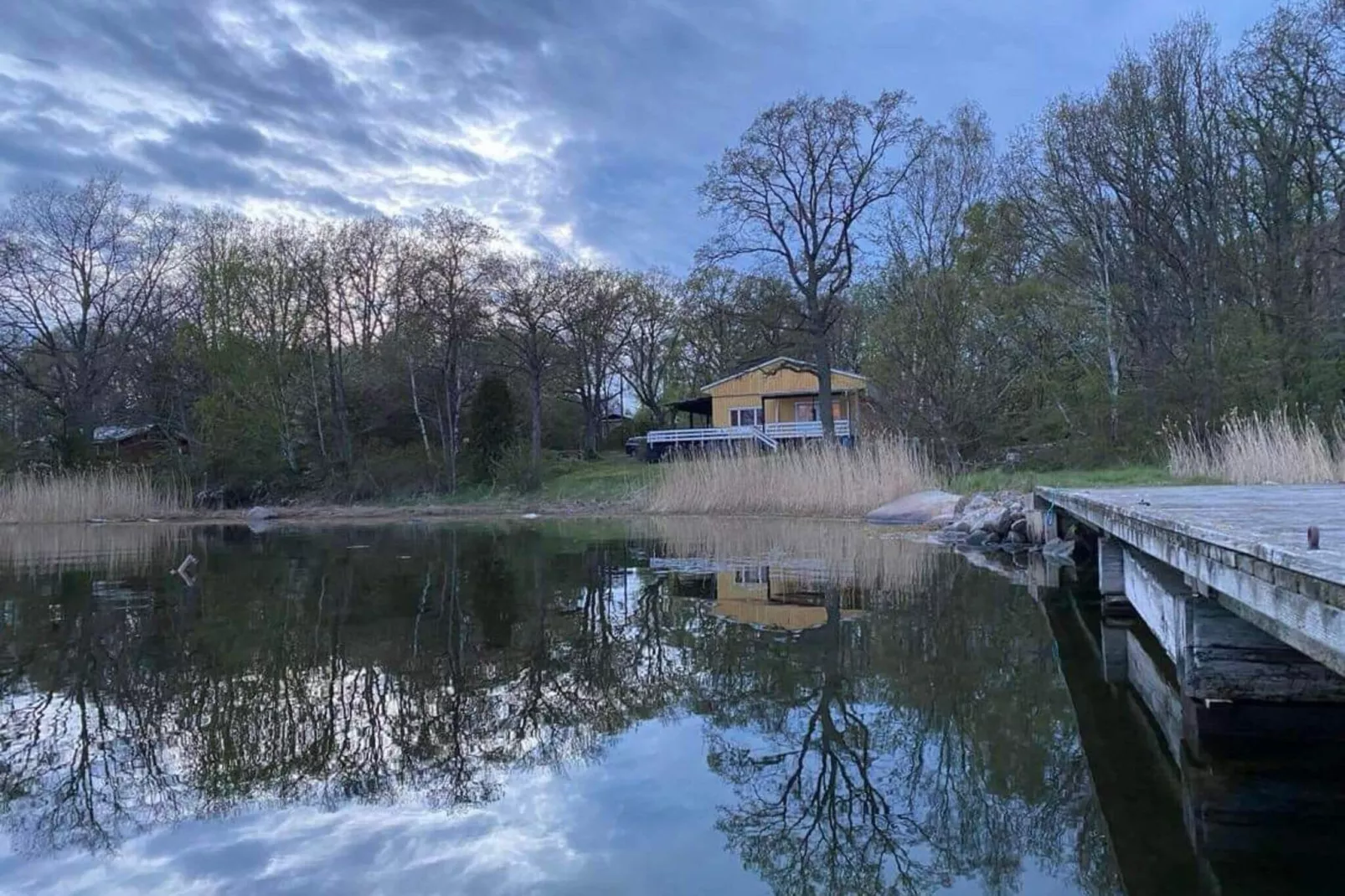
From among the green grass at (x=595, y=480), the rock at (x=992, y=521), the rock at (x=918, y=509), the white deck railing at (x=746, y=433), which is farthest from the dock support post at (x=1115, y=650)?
the white deck railing at (x=746, y=433)

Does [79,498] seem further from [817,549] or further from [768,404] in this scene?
[768,404]

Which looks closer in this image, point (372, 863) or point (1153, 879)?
point (1153, 879)

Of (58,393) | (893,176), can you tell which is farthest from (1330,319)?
(58,393)

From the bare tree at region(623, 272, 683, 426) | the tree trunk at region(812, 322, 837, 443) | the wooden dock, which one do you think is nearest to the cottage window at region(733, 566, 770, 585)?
the wooden dock

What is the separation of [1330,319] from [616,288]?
28485 millimetres

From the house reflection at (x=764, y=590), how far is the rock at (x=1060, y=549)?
7.89 feet

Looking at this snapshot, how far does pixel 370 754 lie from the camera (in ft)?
13.0

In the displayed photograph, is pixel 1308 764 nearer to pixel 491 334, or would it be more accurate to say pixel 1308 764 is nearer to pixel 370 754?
pixel 370 754

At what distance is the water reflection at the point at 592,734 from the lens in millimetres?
3010

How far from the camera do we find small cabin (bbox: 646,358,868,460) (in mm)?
31875

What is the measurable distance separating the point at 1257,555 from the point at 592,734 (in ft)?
9.64

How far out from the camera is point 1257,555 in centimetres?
221

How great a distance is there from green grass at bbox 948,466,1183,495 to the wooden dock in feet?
25.4

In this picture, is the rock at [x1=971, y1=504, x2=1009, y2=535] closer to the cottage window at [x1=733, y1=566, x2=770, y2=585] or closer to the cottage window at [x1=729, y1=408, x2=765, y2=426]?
the cottage window at [x1=733, y1=566, x2=770, y2=585]
